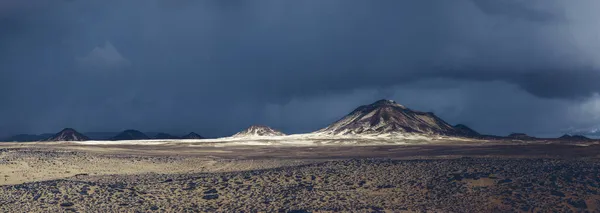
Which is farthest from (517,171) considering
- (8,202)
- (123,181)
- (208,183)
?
(8,202)


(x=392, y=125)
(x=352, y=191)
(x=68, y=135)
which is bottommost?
(x=352, y=191)

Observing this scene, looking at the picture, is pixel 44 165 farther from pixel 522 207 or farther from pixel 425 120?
pixel 425 120

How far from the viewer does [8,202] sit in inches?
1093

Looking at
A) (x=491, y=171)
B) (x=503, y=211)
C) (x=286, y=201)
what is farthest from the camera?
(x=491, y=171)

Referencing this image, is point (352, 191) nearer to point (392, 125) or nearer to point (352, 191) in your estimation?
point (352, 191)

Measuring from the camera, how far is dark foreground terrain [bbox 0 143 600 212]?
81.7ft

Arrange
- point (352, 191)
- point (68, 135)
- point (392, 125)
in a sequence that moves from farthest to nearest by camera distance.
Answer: point (68, 135), point (392, 125), point (352, 191)

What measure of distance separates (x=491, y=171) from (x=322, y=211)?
42.9ft

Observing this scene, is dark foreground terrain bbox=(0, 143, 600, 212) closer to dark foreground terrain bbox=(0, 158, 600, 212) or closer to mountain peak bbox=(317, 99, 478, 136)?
dark foreground terrain bbox=(0, 158, 600, 212)

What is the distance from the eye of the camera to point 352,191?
28.2m

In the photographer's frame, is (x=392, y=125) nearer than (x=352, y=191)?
No

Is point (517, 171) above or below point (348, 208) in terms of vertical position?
above

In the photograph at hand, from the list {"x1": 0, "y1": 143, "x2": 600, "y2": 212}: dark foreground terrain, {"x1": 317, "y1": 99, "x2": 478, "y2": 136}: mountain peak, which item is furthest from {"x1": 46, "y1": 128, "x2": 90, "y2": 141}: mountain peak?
{"x1": 0, "y1": 143, "x2": 600, "y2": 212}: dark foreground terrain

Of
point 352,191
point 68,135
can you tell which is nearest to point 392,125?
point 68,135
